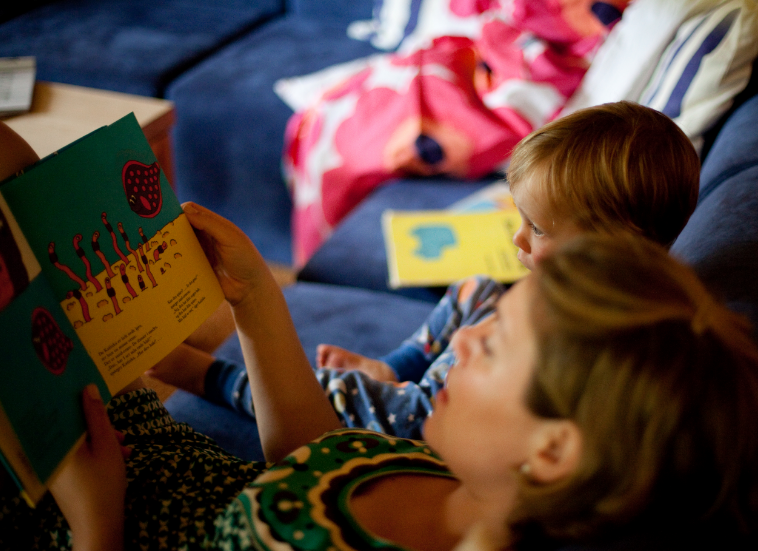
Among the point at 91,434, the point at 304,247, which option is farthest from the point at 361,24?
the point at 91,434

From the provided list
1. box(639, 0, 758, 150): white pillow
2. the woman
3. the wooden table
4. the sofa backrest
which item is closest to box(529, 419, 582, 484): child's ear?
the woman

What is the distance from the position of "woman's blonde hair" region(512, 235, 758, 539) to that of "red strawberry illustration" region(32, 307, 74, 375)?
402mm

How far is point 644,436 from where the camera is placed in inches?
18.0

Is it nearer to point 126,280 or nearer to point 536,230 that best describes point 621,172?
point 536,230

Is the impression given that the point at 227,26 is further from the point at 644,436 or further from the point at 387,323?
the point at 644,436

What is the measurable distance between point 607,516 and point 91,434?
457 mm

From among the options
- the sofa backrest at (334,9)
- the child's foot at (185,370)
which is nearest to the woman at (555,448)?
the child's foot at (185,370)

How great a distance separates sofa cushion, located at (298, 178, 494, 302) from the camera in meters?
1.32

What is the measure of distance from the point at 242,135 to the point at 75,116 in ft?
2.04

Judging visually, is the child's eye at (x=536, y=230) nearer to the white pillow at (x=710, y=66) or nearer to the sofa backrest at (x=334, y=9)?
the white pillow at (x=710, y=66)

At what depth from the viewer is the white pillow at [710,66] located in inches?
45.4

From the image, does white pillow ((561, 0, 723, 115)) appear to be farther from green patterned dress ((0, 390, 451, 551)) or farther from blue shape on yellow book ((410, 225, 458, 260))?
green patterned dress ((0, 390, 451, 551))

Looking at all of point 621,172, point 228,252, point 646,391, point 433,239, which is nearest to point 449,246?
point 433,239

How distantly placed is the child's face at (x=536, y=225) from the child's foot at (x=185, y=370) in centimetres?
53
